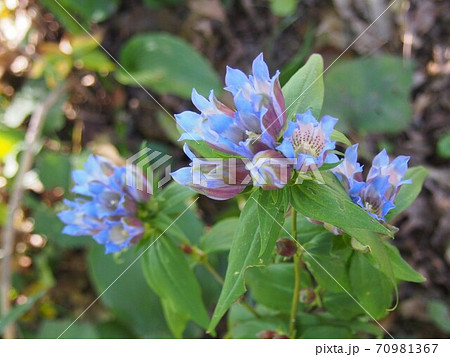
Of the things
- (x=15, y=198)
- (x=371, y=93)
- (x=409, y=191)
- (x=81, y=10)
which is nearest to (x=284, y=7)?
(x=371, y=93)

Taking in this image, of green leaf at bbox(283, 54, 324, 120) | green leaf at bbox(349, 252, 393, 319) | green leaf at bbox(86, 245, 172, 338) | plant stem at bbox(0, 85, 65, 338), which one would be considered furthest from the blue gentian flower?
plant stem at bbox(0, 85, 65, 338)

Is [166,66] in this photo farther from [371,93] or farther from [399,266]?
[399,266]

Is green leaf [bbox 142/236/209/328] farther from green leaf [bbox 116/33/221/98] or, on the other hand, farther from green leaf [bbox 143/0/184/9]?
green leaf [bbox 143/0/184/9]

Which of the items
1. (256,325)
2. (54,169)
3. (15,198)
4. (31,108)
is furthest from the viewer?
(31,108)

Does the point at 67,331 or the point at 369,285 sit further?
the point at 67,331
